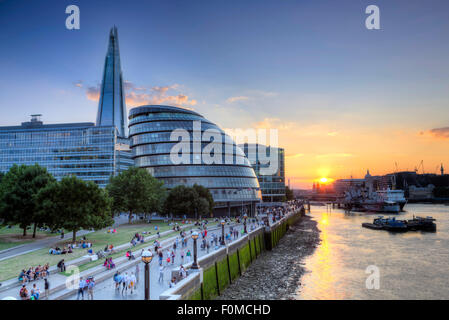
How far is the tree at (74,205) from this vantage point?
4066 cm

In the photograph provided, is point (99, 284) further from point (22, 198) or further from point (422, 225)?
point (422, 225)

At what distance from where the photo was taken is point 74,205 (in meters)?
41.7

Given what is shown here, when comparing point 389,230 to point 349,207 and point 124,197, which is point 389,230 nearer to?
point 124,197

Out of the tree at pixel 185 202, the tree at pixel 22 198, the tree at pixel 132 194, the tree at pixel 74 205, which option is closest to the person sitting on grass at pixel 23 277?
the tree at pixel 74 205

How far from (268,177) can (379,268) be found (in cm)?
13320

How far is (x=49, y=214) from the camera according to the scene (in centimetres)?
4088

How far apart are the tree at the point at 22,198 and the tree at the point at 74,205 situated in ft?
7.01

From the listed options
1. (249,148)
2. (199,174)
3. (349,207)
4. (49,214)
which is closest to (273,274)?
(49,214)

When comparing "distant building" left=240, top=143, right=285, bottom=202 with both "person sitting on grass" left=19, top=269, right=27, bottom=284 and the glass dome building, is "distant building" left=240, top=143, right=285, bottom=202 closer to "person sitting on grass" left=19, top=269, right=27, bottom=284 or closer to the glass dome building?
the glass dome building

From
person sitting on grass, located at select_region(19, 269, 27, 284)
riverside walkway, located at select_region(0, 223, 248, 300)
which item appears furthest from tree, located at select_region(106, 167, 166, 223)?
person sitting on grass, located at select_region(19, 269, 27, 284)

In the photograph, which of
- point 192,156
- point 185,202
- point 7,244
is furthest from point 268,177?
point 7,244

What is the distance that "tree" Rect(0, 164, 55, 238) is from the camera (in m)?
44.3

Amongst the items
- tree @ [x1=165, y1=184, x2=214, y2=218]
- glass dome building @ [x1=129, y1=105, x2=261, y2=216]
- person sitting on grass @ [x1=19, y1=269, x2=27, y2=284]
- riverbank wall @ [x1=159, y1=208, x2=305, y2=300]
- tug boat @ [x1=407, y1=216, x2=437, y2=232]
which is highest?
glass dome building @ [x1=129, y1=105, x2=261, y2=216]

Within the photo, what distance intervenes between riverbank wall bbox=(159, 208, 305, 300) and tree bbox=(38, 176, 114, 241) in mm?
17849
